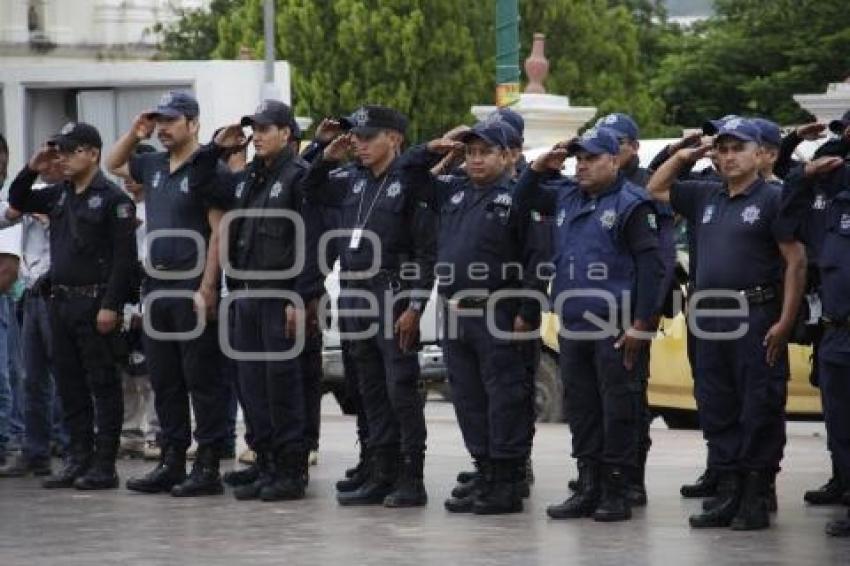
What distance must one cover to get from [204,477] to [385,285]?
1.61 metres

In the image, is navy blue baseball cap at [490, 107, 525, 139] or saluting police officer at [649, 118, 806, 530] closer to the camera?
saluting police officer at [649, 118, 806, 530]

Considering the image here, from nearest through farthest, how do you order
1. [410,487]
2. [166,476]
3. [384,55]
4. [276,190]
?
[410,487], [276,190], [166,476], [384,55]

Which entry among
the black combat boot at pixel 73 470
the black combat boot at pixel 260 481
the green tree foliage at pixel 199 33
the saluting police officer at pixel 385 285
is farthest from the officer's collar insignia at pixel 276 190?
the green tree foliage at pixel 199 33

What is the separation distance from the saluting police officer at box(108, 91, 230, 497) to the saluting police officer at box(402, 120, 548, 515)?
1512 mm

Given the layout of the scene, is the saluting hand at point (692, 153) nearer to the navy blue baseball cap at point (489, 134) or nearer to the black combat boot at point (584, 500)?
the navy blue baseball cap at point (489, 134)

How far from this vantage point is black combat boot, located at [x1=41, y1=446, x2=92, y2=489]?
14195mm

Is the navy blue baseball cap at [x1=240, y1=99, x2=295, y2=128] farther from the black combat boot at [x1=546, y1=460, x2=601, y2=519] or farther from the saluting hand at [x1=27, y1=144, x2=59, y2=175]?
the black combat boot at [x1=546, y1=460, x2=601, y2=519]

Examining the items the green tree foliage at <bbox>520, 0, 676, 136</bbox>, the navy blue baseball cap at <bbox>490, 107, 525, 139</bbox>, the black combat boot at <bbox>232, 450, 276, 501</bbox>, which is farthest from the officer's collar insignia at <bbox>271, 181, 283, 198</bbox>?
the green tree foliage at <bbox>520, 0, 676, 136</bbox>

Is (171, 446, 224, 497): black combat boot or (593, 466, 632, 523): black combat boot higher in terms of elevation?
(593, 466, 632, 523): black combat boot

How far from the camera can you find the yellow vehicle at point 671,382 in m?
16.9

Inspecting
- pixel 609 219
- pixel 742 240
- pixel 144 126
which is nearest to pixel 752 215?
pixel 742 240

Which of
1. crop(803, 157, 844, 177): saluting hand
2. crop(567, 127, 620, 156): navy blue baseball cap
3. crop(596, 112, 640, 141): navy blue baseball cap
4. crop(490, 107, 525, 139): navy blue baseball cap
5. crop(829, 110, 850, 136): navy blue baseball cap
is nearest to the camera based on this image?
crop(803, 157, 844, 177): saluting hand

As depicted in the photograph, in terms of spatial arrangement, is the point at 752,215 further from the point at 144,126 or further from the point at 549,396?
the point at 549,396

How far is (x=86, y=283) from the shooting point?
45.8 ft
